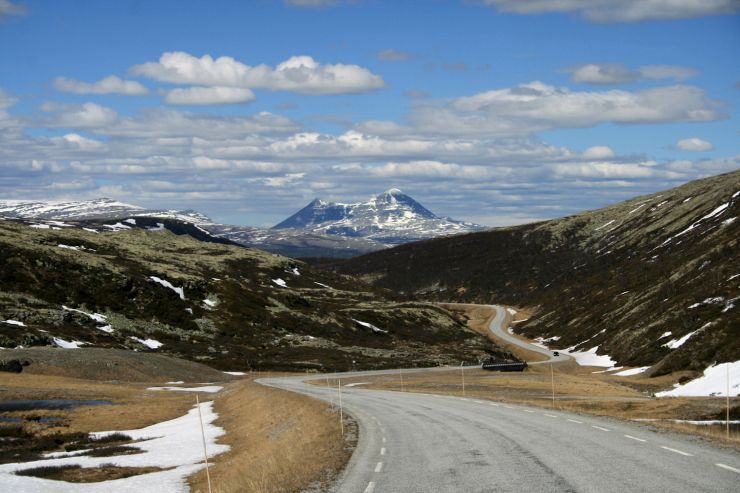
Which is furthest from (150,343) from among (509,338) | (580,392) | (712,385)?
(509,338)

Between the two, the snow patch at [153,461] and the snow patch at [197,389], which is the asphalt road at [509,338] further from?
the snow patch at [153,461]

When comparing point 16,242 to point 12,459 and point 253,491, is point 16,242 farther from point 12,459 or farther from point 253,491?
point 253,491

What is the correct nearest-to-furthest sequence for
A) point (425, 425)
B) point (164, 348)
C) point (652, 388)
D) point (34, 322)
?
point (425, 425) → point (652, 388) → point (34, 322) → point (164, 348)

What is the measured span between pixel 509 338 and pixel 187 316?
6396cm

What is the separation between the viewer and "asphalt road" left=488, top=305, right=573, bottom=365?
369 feet

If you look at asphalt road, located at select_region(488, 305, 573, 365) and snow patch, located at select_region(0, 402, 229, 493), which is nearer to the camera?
snow patch, located at select_region(0, 402, 229, 493)

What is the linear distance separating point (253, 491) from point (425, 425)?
14406 millimetres

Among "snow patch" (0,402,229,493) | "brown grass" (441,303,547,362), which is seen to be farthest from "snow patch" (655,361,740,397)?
"brown grass" (441,303,547,362)

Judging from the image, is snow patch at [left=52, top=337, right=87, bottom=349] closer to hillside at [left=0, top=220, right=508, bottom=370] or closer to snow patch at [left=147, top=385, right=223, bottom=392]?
hillside at [left=0, top=220, right=508, bottom=370]

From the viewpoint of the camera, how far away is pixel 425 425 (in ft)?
108

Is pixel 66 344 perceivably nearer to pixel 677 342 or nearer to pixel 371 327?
pixel 371 327

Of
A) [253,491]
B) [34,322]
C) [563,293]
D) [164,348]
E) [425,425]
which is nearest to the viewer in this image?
[253,491]

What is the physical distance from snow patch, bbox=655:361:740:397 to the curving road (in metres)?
A: 25.1

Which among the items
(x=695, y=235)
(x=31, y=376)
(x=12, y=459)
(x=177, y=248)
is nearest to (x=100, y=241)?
(x=177, y=248)
